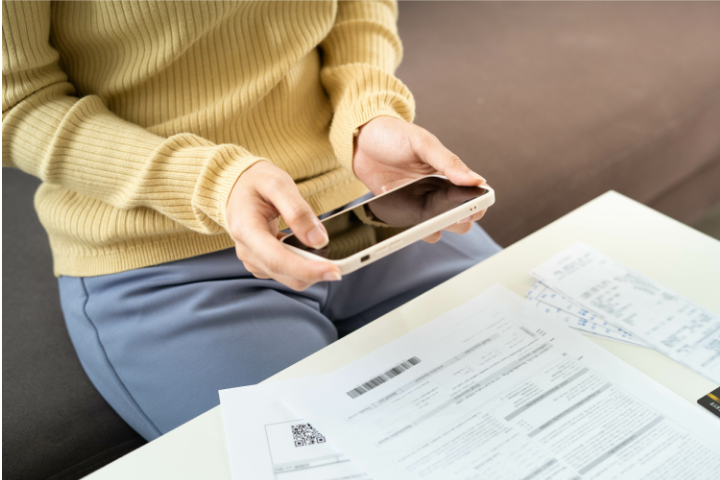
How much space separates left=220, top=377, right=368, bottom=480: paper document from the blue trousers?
14 centimetres

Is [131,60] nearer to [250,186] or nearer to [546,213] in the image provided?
[250,186]

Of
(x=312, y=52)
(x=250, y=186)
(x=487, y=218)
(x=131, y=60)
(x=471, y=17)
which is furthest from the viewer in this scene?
(x=471, y=17)

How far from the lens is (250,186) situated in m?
0.50

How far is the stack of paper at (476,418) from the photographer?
391 mm

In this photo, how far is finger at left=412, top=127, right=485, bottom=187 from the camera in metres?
0.50

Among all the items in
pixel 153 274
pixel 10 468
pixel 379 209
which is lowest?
pixel 10 468

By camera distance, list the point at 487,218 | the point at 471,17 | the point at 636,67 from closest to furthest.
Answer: the point at 487,218
the point at 636,67
the point at 471,17

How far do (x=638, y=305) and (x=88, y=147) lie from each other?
60cm

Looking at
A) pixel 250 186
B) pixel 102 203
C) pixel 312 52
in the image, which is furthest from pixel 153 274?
pixel 312 52

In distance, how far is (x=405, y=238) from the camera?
439 millimetres

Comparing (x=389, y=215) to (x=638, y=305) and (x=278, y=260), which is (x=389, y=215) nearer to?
(x=278, y=260)

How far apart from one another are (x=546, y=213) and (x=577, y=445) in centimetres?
74

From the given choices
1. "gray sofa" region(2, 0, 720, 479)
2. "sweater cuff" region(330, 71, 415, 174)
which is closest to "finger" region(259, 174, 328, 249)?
"sweater cuff" region(330, 71, 415, 174)

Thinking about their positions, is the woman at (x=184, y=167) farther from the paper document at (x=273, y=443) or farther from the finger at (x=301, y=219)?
the paper document at (x=273, y=443)
